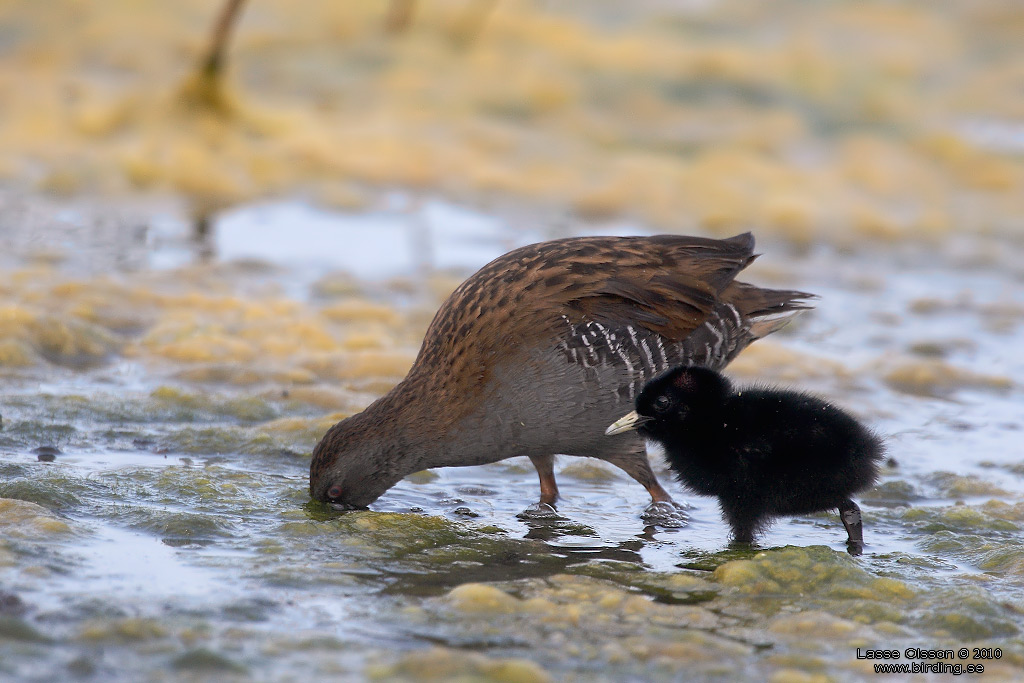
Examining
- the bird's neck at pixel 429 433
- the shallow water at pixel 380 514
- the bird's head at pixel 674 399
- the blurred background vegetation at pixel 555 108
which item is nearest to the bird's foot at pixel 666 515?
the shallow water at pixel 380 514

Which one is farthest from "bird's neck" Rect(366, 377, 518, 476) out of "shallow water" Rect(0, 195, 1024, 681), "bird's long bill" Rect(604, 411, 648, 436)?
"bird's long bill" Rect(604, 411, 648, 436)

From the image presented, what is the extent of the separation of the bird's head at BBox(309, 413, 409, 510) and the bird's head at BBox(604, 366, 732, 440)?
905 millimetres

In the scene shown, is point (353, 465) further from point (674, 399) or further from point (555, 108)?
point (555, 108)

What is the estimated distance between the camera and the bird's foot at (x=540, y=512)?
499cm

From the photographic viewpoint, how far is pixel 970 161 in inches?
452

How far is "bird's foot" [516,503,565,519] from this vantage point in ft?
16.4

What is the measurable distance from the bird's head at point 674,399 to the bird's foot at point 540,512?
39cm

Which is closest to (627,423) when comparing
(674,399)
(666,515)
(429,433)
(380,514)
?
(674,399)

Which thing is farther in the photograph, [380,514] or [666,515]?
[666,515]

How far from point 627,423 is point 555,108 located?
7.50 m

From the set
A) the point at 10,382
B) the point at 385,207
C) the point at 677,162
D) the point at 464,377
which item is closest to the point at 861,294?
the point at 677,162

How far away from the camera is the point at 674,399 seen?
4.96m

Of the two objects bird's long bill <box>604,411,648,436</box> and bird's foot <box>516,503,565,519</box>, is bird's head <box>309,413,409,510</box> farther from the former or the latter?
bird's long bill <box>604,411,648,436</box>

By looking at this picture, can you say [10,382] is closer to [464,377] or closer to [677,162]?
[464,377]
